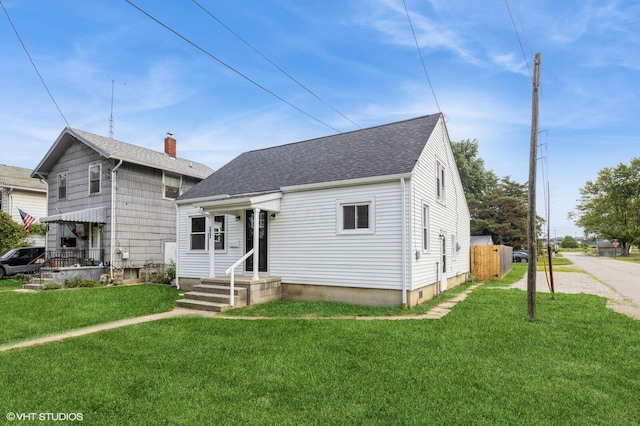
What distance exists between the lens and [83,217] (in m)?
14.7

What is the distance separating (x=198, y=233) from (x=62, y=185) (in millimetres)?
9708

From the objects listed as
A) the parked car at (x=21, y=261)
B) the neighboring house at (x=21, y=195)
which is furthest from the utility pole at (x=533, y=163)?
the neighboring house at (x=21, y=195)

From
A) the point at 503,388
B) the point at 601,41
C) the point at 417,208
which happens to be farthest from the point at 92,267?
the point at 601,41

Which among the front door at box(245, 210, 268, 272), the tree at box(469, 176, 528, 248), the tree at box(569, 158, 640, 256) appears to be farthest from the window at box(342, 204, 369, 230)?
the tree at box(569, 158, 640, 256)

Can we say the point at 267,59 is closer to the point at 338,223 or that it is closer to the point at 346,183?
the point at 346,183

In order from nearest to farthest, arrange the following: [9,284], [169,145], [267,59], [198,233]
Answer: [267,59]
[198,233]
[9,284]
[169,145]

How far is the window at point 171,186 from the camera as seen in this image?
689 inches

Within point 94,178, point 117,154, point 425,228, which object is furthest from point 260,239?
point 94,178

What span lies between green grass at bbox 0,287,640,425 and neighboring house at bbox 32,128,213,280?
9897mm

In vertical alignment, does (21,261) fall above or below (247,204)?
→ below

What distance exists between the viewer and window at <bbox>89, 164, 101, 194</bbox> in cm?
1616

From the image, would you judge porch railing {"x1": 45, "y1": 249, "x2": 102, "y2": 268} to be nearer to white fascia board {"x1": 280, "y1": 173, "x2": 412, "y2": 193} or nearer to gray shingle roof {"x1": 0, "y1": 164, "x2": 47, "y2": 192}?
gray shingle roof {"x1": 0, "y1": 164, "x2": 47, "y2": 192}

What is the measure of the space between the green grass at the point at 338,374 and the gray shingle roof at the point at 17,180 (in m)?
20.7

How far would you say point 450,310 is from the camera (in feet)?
29.5
